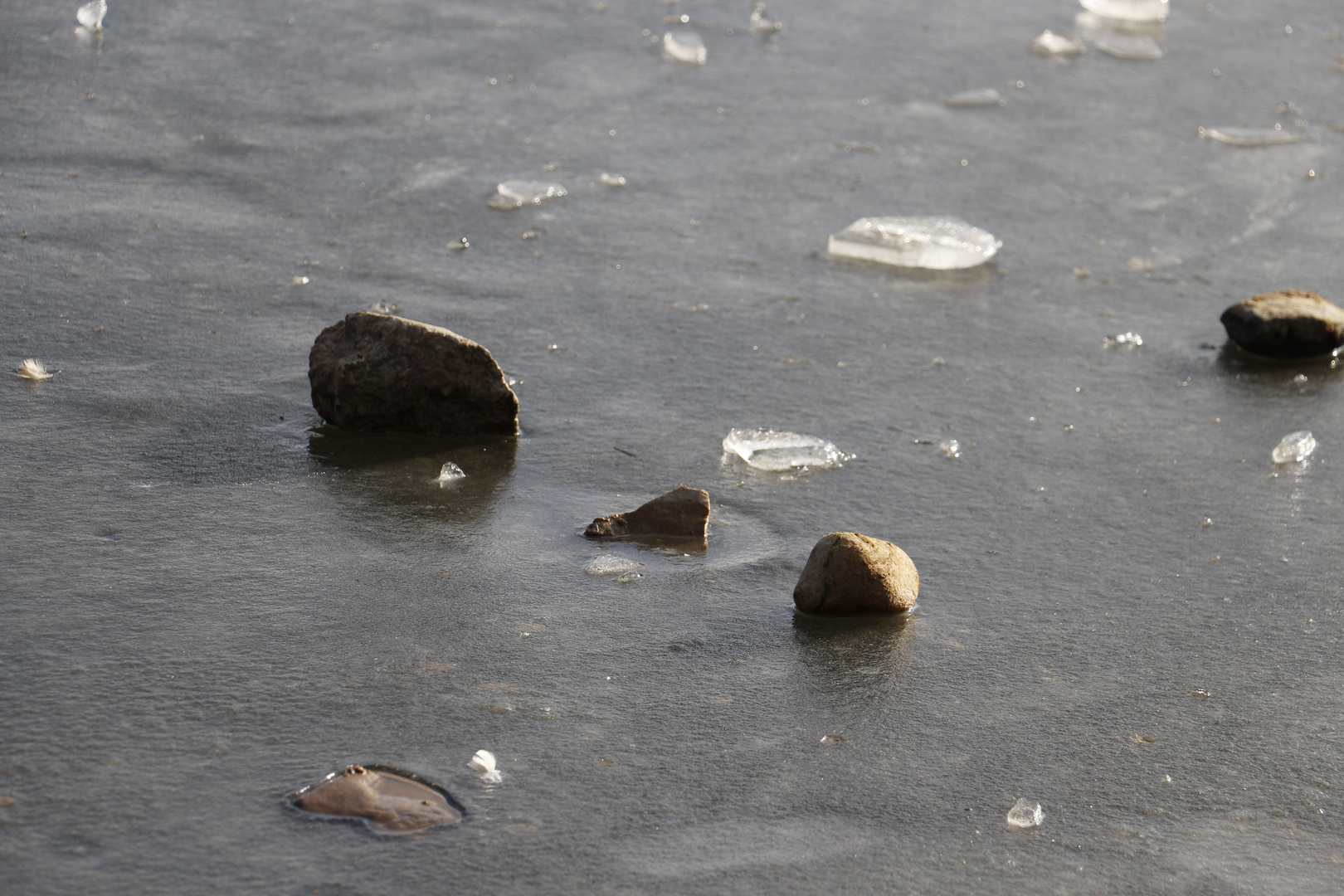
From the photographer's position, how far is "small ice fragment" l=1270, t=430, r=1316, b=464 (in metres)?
5.67

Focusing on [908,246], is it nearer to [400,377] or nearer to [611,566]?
[400,377]

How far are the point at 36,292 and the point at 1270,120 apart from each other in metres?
8.26

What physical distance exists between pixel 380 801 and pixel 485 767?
29cm

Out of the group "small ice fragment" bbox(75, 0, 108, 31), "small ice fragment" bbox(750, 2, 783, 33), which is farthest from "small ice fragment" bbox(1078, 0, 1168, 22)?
"small ice fragment" bbox(75, 0, 108, 31)

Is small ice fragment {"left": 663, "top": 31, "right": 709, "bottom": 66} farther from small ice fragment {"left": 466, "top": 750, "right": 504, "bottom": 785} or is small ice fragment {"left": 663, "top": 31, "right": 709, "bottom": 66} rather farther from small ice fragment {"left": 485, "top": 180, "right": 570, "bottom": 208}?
small ice fragment {"left": 466, "top": 750, "right": 504, "bottom": 785}

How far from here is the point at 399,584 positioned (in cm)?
420

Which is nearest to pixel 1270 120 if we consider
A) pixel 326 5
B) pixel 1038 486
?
pixel 1038 486

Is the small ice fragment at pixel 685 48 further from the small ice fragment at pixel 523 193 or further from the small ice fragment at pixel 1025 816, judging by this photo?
the small ice fragment at pixel 1025 816

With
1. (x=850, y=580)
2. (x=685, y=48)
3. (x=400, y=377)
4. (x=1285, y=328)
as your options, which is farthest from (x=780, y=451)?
(x=685, y=48)

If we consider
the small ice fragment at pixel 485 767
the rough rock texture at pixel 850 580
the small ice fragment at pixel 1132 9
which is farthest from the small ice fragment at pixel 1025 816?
the small ice fragment at pixel 1132 9

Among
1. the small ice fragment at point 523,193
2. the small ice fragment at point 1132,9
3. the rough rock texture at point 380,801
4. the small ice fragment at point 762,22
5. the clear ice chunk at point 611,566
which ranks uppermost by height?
the small ice fragment at point 1132,9

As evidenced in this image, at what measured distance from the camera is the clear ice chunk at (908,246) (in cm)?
731

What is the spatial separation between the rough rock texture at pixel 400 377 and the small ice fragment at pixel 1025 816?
8.04ft

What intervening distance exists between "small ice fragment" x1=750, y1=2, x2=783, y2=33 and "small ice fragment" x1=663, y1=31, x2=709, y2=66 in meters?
0.86
